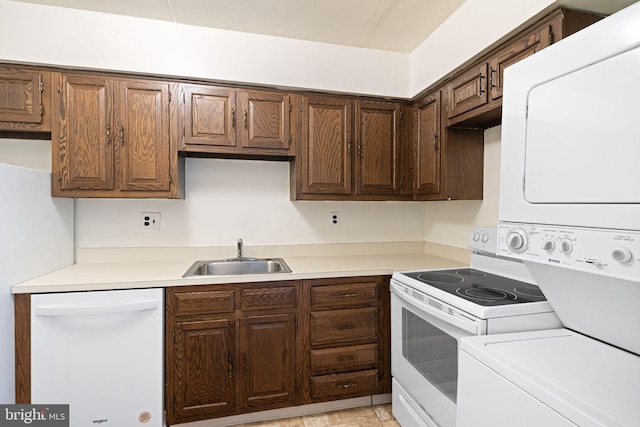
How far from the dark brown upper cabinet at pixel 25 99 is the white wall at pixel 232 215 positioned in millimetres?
562

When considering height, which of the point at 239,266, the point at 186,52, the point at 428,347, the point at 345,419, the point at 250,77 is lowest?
the point at 345,419

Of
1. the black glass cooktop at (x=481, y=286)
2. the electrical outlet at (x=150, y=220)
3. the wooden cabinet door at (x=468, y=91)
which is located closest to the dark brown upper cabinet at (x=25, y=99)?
the electrical outlet at (x=150, y=220)

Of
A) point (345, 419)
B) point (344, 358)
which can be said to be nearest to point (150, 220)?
point (344, 358)

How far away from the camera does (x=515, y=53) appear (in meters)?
1.56

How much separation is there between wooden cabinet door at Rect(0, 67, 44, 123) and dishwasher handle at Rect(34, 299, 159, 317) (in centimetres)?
111

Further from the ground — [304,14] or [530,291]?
[304,14]

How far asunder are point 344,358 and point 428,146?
5.06ft

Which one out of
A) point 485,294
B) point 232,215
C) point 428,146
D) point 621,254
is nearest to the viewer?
point 621,254

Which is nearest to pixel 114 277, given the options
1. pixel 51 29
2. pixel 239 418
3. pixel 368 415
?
pixel 239 418

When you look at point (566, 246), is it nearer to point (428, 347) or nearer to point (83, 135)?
point (428, 347)

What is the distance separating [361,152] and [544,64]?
1.42 metres

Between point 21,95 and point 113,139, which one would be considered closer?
point 21,95

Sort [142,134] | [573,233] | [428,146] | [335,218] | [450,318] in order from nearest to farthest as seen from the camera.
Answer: [573,233] → [450,318] → [142,134] → [428,146] → [335,218]

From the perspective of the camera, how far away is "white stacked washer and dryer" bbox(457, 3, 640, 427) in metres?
0.74
